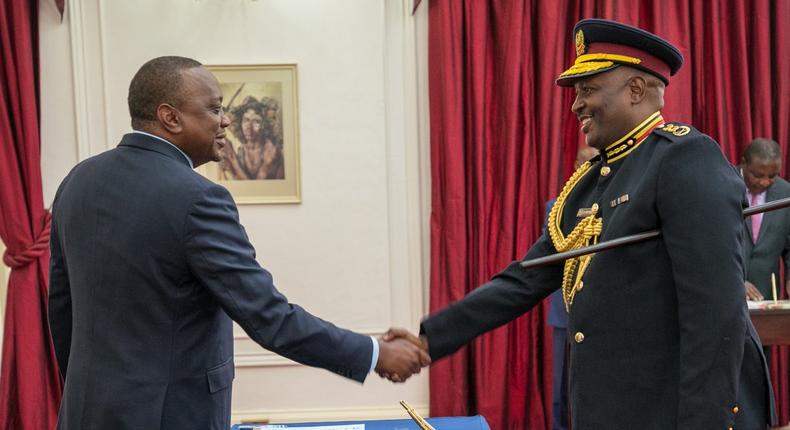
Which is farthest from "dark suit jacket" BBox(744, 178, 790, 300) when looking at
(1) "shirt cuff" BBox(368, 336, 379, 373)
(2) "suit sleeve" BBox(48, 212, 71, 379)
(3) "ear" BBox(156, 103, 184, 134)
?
(2) "suit sleeve" BBox(48, 212, 71, 379)

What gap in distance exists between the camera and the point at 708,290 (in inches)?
57.8

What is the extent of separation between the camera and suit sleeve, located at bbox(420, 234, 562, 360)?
2.23 meters

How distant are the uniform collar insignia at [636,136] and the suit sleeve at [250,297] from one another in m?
0.88

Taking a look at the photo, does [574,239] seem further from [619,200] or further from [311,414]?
[311,414]

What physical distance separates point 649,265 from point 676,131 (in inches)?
12.4

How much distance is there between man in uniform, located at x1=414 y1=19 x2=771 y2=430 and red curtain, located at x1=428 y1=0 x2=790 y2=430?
86.9 inches

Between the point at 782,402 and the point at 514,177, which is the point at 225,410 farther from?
the point at 782,402

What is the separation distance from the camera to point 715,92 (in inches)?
168

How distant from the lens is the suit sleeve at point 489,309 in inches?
88.0

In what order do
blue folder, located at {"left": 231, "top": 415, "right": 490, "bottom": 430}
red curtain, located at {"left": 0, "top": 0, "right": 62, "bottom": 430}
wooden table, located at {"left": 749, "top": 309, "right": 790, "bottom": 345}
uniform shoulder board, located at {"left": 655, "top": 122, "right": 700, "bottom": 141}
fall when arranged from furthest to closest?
red curtain, located at {"left": 0, "top": 0, "right": 62, "bottom": 430}, wooden table, located at {"left": 749, "top": 309, "right": 790, "bottom": 345}, blue folder, located at {"left": 231, "top": 415, "right": 490, "bottom": 430}, uniform shoulder board, located at {"left": 655, "top": 122, "right": 700, "bottom": 141}

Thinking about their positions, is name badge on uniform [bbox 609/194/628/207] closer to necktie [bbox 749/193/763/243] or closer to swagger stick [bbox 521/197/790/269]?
swagger stick [bbox 521/197/790/269]

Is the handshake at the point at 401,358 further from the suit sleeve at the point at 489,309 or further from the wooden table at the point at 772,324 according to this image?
the wooden table at the point at 772,324

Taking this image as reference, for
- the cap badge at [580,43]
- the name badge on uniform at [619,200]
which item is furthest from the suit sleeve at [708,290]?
the cap badge at [580,43]

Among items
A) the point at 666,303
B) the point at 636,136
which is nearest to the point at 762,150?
the point at 636,136
